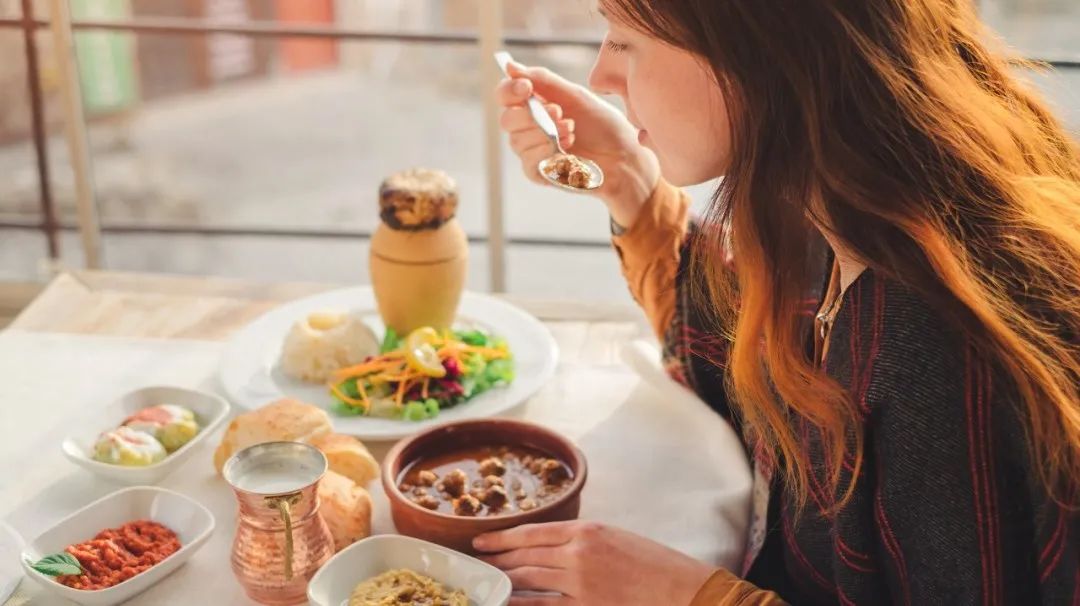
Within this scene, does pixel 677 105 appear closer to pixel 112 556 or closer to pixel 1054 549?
pixel 1054 549

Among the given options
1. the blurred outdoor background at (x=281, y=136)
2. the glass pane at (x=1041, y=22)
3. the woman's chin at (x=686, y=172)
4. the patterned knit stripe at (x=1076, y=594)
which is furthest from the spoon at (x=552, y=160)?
the glass pane at (x=1041, y=22)

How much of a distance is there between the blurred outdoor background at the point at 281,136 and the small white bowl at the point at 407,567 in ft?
9.57

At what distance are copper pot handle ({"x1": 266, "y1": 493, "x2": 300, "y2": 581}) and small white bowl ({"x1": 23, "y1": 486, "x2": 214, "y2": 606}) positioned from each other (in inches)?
4.3

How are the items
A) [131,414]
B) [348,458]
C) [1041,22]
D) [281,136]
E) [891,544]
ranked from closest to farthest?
[891,544] < [348,458] < [131,414] < [281,136] < [1041,22]

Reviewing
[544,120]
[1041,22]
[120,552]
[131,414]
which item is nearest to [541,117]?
[544,120]

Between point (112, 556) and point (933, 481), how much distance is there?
2.41 feet

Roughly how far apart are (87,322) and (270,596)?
77 centimetres

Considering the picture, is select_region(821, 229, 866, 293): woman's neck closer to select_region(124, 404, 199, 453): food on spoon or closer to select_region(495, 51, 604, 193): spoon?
select_region(495, 51, 604, 193): spoon

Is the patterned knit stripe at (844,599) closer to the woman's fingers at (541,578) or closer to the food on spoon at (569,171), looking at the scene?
the woman's fingers at (541,578)

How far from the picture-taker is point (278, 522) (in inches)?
41.0

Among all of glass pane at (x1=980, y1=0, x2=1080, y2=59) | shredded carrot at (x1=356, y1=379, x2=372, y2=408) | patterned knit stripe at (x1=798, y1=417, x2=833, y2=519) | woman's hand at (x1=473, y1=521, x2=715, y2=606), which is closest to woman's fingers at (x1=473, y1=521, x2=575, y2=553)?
woman's hand at (x1=473, y1=521, x2=715, y2=606)

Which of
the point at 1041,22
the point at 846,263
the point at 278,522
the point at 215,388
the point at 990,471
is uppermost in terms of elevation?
the point at 846,263

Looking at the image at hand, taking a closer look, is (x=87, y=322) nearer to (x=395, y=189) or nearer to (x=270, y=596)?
(x=395, y=189)

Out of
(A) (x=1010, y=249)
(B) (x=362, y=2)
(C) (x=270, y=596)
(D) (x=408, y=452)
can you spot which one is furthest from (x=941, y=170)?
(B) (x=362, y=2)
